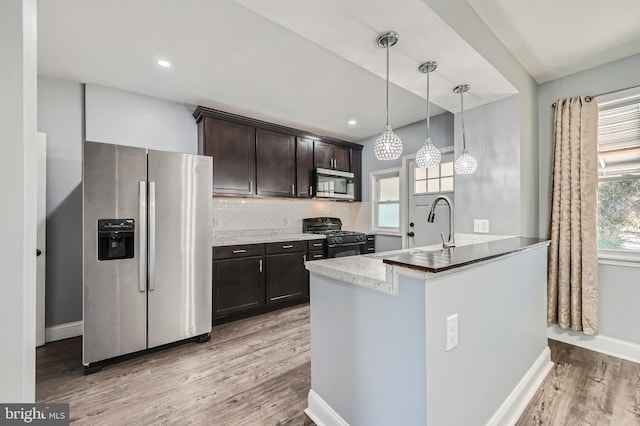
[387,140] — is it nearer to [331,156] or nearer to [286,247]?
[286,247]

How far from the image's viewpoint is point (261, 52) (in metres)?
2.30

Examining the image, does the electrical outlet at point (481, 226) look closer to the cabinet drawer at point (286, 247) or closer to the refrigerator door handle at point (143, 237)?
the cabinet drawer at point (286, 247)

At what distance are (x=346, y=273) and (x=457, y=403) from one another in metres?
0.75

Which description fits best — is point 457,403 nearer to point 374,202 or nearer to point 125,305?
point 125,305

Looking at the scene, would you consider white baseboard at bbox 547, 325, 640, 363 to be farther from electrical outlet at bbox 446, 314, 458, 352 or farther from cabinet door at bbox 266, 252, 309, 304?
cabinet door at bbox 266, 252, 309, 304

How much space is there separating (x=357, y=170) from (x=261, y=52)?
2.95 meters

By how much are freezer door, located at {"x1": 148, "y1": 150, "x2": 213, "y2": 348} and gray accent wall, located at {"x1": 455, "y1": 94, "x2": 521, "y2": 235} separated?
2624mm

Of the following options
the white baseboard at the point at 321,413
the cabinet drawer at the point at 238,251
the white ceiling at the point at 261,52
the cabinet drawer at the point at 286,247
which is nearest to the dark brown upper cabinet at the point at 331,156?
the white ceiling at the point at 261,52

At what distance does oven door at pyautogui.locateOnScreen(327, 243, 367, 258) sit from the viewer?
405 centimetres

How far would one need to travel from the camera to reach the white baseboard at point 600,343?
2.28 metres

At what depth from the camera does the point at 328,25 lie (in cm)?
156

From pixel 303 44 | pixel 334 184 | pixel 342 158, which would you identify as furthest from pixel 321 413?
pixel 342 158

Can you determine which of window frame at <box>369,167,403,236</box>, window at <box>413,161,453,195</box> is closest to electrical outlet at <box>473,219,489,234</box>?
window at <box>413,161,453,195</box>

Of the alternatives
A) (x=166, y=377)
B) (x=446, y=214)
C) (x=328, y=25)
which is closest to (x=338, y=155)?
(x=446, y=214)
